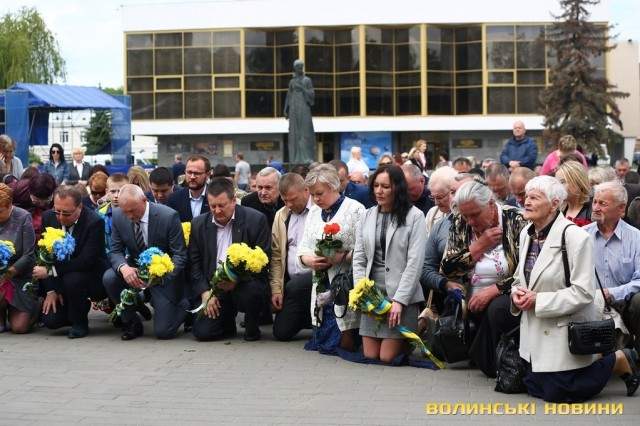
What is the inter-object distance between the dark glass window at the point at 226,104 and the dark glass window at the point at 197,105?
44cm

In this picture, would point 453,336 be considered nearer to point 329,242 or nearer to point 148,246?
point 329,242

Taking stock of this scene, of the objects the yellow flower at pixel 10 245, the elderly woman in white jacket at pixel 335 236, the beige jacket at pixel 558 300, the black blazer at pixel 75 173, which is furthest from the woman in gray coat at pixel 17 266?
the black blazer at pixel 75 173

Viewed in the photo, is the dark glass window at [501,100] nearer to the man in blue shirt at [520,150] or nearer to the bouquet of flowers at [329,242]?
the man in blue shirt at [520,150]

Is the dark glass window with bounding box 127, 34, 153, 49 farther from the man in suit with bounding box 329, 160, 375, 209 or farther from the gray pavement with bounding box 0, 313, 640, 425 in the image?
the gray pavement with bounding box 0, 313, 640, 425

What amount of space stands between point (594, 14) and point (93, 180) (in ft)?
161

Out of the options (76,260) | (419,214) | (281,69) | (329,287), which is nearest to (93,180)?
(76,260)

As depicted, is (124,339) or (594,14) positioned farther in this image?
(594,14)

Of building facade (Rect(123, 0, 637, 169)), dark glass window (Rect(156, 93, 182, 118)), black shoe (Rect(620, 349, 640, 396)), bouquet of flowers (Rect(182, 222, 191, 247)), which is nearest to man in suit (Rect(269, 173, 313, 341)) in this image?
bouquet of flowers (Rect(182, 222, 191, 247))

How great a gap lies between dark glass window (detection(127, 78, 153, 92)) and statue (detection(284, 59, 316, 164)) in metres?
31.0

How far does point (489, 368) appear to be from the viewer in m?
8.77

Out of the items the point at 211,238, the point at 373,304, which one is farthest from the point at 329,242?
the point at 211,238

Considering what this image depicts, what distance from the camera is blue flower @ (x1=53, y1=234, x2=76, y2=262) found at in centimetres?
1080

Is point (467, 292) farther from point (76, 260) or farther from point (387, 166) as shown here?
point (76, 260)

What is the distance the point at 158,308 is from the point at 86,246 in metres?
1.08
